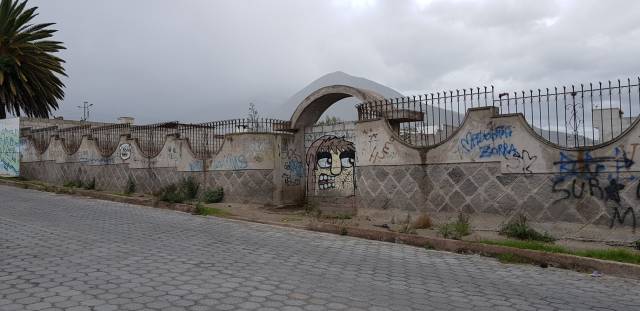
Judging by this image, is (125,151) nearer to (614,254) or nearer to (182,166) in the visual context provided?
(182,166)

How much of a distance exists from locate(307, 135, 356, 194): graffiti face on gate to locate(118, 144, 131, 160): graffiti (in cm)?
753

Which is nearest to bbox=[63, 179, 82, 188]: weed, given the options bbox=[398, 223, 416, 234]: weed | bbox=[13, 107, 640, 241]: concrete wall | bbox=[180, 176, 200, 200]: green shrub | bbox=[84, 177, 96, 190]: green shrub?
bbox=[84, 177, 96, 190]: green shrub

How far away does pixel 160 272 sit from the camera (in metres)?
6.00

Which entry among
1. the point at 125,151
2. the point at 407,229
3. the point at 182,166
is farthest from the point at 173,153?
Result: the point at 407,229

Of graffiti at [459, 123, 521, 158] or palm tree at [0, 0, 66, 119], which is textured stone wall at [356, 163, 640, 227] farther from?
palm tree at [0, 0, 66, 119]

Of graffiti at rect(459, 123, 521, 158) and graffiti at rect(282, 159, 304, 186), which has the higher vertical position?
Answer: graffiti at rect(459, 123, 521, 158)

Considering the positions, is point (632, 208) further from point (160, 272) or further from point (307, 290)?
point (160, 272)

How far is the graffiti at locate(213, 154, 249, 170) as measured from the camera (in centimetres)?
1454

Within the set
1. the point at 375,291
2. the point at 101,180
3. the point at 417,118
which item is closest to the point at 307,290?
the point at 375,291

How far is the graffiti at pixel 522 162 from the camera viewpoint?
936cm

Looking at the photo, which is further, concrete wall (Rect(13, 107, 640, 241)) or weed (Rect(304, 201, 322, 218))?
weed (Rect(304, 201, 322, 218))

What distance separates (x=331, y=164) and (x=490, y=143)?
5.31 meters

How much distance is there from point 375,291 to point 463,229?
14.3 feet

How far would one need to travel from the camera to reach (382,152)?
11562 millimetres
